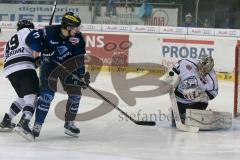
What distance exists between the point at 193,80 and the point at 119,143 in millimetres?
1158

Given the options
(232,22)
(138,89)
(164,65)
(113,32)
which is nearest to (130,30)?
(113,32)

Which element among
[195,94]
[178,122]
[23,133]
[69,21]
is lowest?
[178,122]

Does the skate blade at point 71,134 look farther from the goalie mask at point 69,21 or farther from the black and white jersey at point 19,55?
the goalie mask at point 69,21

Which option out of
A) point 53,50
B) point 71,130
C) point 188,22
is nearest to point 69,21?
point 53,50

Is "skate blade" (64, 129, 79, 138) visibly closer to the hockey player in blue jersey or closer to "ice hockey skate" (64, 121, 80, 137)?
"ice hockey skate" (64, 121, 80, 137)

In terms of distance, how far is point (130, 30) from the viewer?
11.9 m

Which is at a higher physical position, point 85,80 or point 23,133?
point 85,80

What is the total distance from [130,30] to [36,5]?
89.8 inches

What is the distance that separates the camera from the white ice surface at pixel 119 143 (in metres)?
4.73

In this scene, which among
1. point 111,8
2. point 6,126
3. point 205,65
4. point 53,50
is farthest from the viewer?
point 111,8

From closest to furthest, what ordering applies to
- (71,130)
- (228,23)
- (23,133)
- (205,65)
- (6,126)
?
(23,133) → (71,130) → (6,126) → (205,65) → (228,23)

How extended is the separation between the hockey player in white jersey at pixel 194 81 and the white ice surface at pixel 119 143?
0.32 meters

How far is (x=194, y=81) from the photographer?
6035mm

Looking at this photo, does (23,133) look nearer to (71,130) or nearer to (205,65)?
(71,130)
